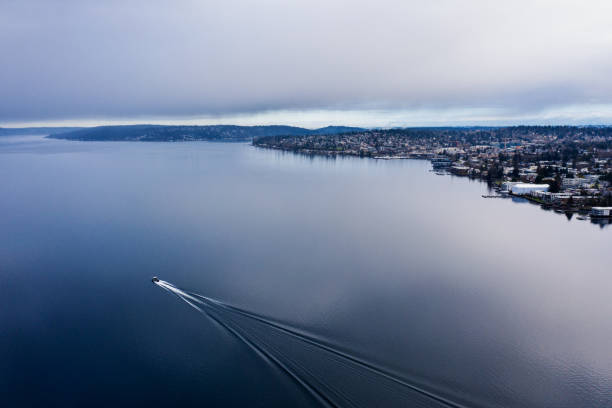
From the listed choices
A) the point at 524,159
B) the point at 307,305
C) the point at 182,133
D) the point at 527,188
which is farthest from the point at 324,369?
the point at 182,133

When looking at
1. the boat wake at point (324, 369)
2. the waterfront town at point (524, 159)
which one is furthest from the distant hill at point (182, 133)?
the boat wake at point (324, 369)

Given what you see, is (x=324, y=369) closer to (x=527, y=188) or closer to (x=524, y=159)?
(x=527, y=188)

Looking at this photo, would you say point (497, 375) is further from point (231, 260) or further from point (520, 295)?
point (231, 260)

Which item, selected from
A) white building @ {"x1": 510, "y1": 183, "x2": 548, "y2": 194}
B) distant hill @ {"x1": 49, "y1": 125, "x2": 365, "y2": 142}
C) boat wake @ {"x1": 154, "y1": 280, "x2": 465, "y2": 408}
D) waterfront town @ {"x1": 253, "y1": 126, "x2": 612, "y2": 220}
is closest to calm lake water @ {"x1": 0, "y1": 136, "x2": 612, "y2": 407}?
boat wake @ {"x1": 154, "y1": 280, "x2": 465, "y2": 408}

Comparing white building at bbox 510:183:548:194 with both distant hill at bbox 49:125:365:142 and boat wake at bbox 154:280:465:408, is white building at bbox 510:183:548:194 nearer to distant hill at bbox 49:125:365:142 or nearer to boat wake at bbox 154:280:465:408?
boat wake at bbox 154:280:465:408

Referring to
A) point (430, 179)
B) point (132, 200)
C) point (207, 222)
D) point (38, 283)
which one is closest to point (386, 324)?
point (38, 283)

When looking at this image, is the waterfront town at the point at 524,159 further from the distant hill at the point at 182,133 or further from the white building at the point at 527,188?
the distant hill at the point at 182,133
